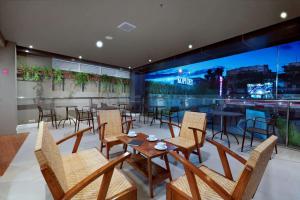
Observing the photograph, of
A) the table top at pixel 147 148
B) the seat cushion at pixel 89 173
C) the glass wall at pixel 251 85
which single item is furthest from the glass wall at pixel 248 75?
the seat cushion at pixel 89 173

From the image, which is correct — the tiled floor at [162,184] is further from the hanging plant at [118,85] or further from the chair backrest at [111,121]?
the hanging plant at [118,85]

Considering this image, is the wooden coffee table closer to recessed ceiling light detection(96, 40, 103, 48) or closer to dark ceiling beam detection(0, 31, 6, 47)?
recessed ceiling light detection(96, 40, 103, 48)

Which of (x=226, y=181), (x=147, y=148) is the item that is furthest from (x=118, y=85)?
(x=226, y=181)

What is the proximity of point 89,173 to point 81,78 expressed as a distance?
585cm

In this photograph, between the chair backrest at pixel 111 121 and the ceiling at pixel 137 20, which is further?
the chair backrest at pixel 111 121

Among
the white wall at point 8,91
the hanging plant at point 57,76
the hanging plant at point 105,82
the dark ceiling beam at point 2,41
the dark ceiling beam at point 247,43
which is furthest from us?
the hanging plant at point 105,82

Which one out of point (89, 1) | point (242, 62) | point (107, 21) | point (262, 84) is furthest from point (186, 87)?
point (89, 1)

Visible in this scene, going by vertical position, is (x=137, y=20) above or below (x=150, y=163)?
above

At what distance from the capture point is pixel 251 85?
14.6 feet

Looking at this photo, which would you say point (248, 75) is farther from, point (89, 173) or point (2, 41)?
point (2, 41)

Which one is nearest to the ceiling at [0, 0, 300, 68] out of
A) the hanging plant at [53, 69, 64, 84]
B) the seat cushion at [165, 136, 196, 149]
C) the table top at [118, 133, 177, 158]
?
the hanging plant at [53, 69, 64, 84]

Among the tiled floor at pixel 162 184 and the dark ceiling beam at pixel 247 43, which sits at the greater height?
the dark ceiling beam at pixel 247 43

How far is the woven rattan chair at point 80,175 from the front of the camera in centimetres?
111

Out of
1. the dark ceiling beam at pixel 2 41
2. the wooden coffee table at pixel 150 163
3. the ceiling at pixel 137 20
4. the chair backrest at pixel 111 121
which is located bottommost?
the wooden coffee table at pixel 150 163
